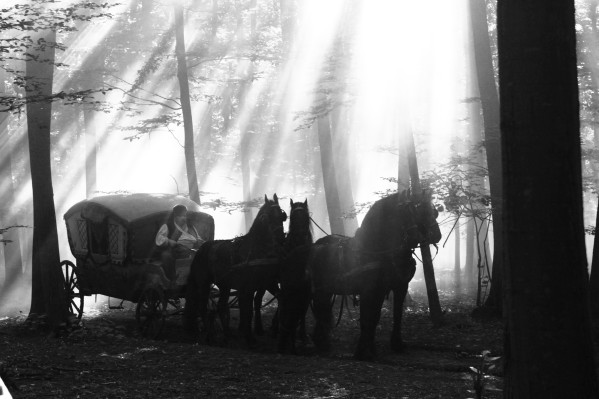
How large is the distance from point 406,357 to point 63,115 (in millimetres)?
27854

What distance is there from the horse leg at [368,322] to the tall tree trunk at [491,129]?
4911 millimetres

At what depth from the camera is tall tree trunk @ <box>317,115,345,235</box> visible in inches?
866

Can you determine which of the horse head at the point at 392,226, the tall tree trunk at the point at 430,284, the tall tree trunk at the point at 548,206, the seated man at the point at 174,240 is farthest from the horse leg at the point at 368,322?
the tall tree trunk at the point at 548,206

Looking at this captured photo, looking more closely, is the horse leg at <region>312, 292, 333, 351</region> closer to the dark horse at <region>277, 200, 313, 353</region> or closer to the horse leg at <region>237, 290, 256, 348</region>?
the dark horse at <region>277, 200, 313, 353</region>

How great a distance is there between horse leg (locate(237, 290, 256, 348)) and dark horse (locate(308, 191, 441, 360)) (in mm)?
1749

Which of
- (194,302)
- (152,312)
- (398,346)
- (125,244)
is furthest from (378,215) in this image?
(125,244)

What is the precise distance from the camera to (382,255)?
11102mm

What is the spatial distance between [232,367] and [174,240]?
4846mm

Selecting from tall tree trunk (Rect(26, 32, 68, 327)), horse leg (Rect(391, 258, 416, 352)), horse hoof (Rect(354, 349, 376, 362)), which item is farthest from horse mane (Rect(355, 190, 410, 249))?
tall tree trunk (Rect(26, 32, 68, 327))

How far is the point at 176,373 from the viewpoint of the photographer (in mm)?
9312

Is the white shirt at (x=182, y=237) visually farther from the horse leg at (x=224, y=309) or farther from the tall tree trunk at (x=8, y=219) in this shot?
the tall tree trunk at (x=8, y=219)

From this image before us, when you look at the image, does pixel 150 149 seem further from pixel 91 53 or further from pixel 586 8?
pixel 586 8

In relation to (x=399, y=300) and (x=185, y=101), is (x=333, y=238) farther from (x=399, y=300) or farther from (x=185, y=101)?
(x=185, y=101)

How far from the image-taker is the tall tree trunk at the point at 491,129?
50.4ft
